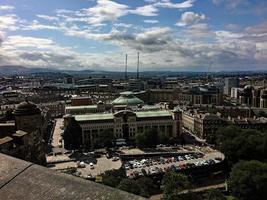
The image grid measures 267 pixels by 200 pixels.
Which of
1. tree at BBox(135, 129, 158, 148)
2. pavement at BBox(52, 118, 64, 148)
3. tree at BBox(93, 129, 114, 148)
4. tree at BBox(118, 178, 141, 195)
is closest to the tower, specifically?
tree at BBox(118, 178, 141, 195)

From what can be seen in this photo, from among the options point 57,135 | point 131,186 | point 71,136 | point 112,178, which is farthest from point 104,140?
point 131,186

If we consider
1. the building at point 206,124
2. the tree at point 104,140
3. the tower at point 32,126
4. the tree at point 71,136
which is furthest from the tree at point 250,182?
the building at point 206,124

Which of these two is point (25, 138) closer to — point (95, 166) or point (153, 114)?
point (95, 166)

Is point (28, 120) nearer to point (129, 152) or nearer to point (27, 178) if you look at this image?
point (27, 178)

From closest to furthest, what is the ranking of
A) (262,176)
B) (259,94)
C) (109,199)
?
(109,199) → (262,176) → (259,94)

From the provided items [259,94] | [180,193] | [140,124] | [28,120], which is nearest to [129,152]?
[140,124]
